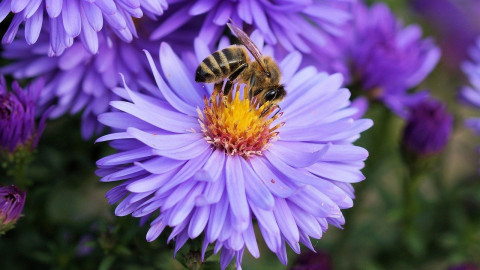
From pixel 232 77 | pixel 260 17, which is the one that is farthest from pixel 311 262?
pixel 260 17

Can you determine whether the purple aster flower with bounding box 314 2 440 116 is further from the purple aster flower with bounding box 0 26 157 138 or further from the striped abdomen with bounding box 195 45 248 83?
the purple aster flower with bounding box 0 26 157 138

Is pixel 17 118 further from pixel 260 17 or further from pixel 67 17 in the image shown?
pixel 260 17

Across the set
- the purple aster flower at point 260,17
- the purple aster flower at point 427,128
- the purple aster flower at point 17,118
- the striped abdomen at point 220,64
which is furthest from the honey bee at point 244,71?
the purple aster flower at point 427,128

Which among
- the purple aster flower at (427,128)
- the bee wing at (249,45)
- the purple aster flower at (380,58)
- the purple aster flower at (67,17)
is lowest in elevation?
the purple aster flower at (427,128)

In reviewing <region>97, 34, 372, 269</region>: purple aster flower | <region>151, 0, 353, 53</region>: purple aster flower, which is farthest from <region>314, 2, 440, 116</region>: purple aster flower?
<region>97, 34, 372, 269</region>: purple aster flower

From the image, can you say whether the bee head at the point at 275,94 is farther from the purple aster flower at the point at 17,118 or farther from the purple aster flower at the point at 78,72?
the purple aster flower at the point at 17,118
